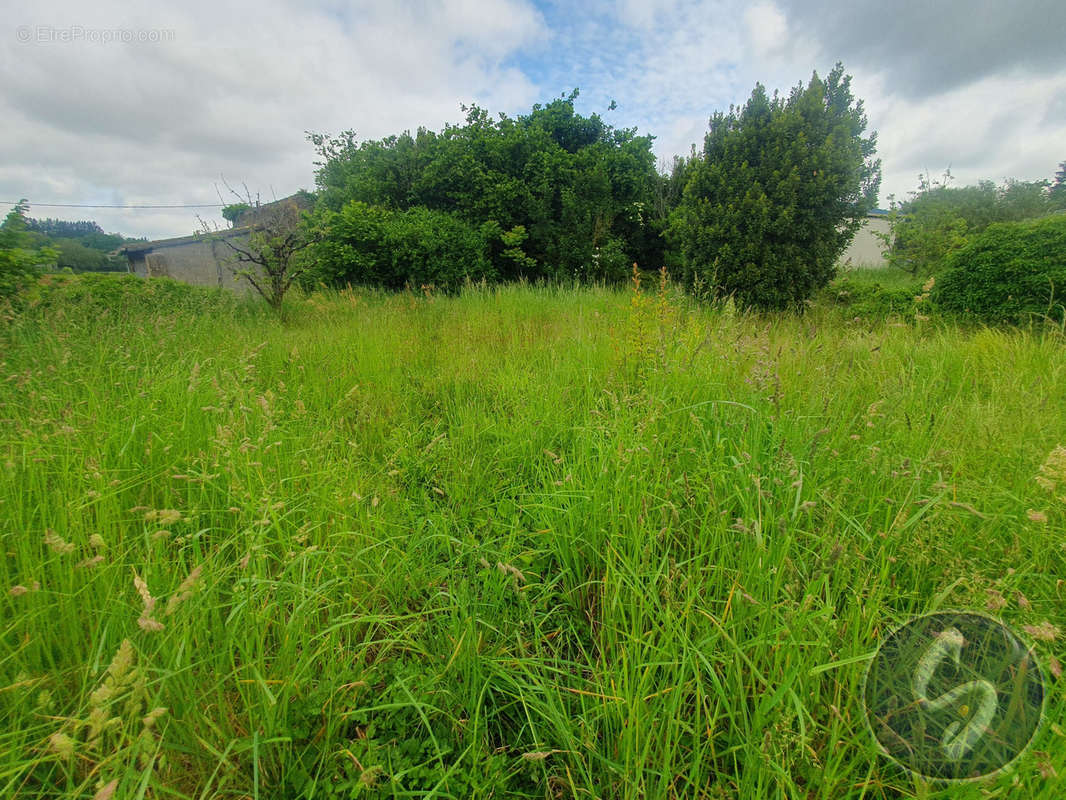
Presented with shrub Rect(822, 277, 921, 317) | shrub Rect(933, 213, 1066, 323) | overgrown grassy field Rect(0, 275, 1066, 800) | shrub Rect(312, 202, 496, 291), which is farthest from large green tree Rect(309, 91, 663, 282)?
overgrown grassy field Rect(0, 275, 1066, 800)

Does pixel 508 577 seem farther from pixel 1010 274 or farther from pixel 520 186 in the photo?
pixel 520 186

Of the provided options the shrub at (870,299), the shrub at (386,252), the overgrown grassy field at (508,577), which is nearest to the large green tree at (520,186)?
the shrub at (386,252)

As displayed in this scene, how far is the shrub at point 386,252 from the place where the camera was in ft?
27.4

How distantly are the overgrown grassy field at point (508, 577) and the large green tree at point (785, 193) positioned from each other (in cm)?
365

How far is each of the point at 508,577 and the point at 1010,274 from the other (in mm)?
6666

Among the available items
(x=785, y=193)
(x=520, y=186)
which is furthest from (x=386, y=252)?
(x=785, y=193)

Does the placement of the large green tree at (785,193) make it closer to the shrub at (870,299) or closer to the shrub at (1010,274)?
the shrub at (870,299)

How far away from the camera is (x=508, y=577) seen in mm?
1456

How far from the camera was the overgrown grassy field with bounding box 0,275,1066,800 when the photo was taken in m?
0.95

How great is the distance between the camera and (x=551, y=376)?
10.3 ft

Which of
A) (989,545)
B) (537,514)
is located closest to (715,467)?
(537,514)

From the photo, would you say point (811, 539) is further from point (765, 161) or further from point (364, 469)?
point (765, 161)

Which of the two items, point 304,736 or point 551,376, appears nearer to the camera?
point 304,736

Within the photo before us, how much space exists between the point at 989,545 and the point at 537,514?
1624 mm
